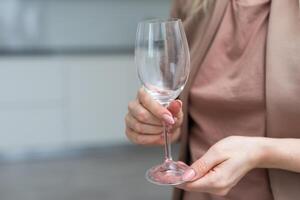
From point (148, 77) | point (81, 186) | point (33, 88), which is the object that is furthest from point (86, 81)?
point (148, 77)

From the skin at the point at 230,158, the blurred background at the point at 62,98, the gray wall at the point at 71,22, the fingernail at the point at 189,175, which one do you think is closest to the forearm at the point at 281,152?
the skin at the point at 230,158

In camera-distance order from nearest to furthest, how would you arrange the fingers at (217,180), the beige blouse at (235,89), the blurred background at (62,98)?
the fingers at (217,180)
the beige blouse at (235,89)
the blurred background at (62,98)

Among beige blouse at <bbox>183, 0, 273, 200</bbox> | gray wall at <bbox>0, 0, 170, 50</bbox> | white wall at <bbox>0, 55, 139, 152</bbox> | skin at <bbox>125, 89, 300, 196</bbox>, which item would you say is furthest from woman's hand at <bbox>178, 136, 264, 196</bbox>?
gray wall at <bbox>0, 0, 170, 50</bbox>

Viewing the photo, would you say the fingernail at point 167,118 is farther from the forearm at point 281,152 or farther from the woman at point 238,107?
the forearm at point 281,152

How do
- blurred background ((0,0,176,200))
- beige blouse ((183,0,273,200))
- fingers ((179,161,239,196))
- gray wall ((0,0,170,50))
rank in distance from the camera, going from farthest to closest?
gray wall ((0,0,170,50)) → blurred background ((0,0,176,200)) → beige blouse ((183,0,273,200)) → fingers ((179,161,239,196))

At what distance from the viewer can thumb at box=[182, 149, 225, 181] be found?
64cm

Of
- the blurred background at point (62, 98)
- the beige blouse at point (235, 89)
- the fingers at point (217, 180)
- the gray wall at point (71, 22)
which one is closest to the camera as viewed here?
the fingers at point (217, 180)

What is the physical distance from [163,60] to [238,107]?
0.64 feet

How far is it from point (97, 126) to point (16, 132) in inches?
23.4

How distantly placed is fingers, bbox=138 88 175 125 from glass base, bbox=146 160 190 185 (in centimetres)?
7

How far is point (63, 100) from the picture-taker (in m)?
3.34

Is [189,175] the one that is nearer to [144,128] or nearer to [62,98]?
[144,128]

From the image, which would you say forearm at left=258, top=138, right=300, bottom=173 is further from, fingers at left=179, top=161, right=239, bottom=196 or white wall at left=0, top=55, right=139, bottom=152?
white wall at left=0, top=55, right=139, bottom=152

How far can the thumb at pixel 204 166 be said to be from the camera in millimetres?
638
